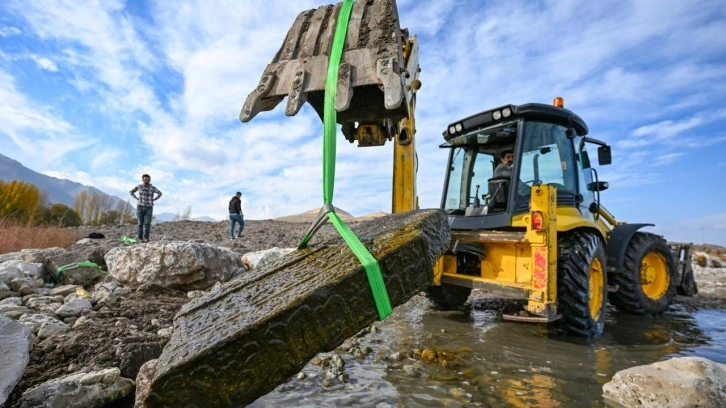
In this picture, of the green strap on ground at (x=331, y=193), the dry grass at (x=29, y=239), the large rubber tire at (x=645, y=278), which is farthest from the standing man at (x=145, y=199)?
the large rubber tire at (x=645, y=278)

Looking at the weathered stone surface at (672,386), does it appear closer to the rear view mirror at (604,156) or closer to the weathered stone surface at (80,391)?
the weathered stone surface at (80,391)

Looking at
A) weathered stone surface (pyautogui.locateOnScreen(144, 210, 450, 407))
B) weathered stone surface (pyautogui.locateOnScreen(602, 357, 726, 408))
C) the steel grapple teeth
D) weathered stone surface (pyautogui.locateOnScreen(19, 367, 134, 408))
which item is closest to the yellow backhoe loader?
the steel grapple teeth

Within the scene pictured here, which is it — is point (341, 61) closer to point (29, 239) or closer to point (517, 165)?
point (517, 165)

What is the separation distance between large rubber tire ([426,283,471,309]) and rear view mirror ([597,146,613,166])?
2.46 m

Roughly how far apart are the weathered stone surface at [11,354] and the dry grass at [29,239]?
7.32m

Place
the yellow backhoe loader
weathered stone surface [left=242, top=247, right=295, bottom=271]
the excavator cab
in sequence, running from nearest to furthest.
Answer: the yellow backhoe loader < the excavator cab < weathered stone surface [left=242, top=247, right=295, bottom=271]

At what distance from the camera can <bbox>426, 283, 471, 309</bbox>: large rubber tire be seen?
5289 millimetres

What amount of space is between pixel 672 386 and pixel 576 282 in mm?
1515

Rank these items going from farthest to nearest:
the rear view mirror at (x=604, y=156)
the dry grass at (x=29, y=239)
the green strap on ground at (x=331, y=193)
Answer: the dry grass at (x=29, y=239), the rear view mirror at (x=604, y=156), the green strap on ground at (x=331, y=193)

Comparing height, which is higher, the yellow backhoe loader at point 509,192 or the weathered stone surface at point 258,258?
the yellow backhoe loader at point 509,192

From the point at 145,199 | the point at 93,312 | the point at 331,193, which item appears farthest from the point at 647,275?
the point at 145,199

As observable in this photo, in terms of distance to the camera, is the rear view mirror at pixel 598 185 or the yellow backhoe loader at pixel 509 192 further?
the rear view mirror at pixel 598 185

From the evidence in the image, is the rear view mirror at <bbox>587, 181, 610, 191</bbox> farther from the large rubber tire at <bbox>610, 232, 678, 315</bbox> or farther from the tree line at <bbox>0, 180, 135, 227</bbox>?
the tree line at <bbox>0, 180, 135, 227</bbox>

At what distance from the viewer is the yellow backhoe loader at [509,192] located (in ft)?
7.57
